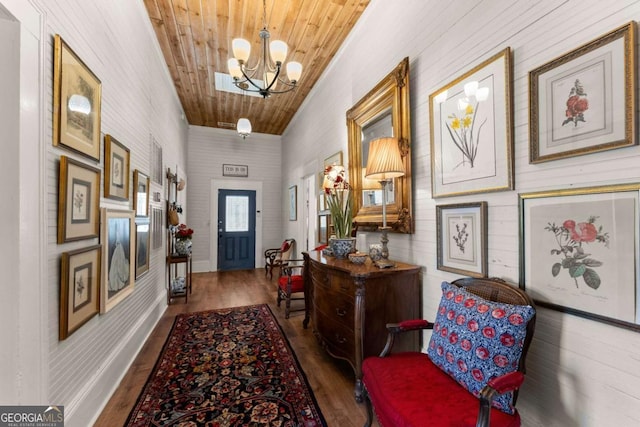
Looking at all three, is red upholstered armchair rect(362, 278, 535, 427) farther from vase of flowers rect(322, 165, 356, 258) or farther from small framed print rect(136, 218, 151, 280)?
small framed print rect(136, 218, 151, 280)

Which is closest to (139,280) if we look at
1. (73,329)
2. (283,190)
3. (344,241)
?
(73,329)

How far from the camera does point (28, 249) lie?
1165mm

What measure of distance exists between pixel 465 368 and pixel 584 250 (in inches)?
27.3

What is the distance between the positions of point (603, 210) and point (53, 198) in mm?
2424

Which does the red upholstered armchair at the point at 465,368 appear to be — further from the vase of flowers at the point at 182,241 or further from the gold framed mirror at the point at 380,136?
the vase of flowers at the point at 182,241

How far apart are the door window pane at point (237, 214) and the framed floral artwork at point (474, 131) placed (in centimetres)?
536

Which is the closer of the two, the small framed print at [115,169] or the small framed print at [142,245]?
the small framed print at [115,169]

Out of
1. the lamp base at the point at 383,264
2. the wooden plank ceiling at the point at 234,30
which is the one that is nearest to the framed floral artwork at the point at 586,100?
the lamp base at the point at 383,264

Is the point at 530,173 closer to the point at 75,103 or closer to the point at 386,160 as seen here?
the point at 386,160

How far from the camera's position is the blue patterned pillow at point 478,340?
108 cm

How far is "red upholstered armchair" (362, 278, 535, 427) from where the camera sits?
102 centimetres

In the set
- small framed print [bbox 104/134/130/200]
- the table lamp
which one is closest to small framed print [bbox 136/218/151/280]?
small framed print [bbox 104/134/130/200]

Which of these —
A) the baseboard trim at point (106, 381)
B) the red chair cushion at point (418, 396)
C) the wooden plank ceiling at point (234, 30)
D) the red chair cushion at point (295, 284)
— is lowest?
the baseboard trim at point (106, 381)

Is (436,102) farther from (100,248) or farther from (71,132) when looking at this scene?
(100,248)
